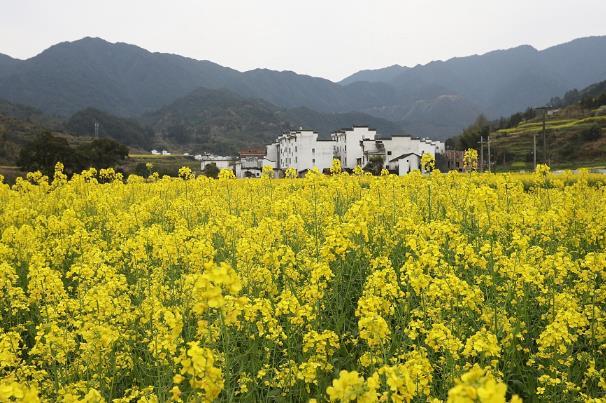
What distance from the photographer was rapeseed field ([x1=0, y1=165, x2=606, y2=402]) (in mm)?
3221

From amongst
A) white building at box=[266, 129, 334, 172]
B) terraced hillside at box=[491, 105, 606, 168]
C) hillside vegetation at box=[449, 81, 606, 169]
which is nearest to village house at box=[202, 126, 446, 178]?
white building at box=[266, 129, 334, 172]

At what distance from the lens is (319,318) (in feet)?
15.5

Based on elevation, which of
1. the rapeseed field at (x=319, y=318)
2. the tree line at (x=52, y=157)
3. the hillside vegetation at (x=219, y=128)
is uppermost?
the hillside vegetation at (x=219, y=128)

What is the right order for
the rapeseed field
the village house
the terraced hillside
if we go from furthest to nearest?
the village house → the terraced hillside → the rapeseed field

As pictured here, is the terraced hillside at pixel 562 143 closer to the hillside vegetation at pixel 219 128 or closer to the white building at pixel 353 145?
the white building at pixel 353 145

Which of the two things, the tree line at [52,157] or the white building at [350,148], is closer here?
the tree line at [52,157]

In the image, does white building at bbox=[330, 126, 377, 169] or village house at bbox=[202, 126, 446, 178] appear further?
white building at bbox=[330, 126, 377, 169]

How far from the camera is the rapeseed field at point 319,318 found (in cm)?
322

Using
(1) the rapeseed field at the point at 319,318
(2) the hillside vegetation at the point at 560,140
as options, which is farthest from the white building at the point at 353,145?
(1) the rapeseed field at the point at 319,318

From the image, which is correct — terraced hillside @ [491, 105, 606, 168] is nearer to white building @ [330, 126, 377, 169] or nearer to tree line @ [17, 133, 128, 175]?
white building @ [330, 126, 377, 169]

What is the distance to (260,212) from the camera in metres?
9.98

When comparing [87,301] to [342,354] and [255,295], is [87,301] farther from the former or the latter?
[342,354]

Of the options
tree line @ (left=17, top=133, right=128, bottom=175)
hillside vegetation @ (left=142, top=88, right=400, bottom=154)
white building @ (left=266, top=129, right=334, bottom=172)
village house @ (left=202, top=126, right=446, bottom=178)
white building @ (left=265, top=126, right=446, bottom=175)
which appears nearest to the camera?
tree line @ (left=17, top=133, right=128, bottom=175)

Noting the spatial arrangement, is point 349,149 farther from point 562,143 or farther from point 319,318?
point 319,318
